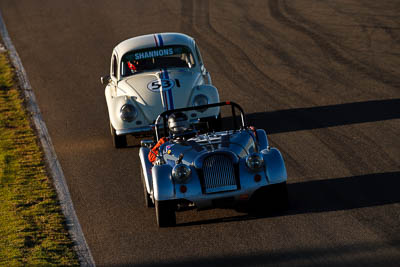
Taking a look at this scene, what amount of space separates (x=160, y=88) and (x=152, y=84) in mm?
235

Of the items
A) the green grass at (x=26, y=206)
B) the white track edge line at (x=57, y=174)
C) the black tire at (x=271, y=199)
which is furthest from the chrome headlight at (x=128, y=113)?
the black tire at (x=271, y=199)

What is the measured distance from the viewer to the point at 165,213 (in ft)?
33.9

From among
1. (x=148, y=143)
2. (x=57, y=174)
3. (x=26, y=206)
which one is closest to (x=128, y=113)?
(x=57, y=174)

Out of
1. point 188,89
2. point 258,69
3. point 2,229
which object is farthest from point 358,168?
point 258,69

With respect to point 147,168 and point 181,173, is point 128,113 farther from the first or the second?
point 181,173

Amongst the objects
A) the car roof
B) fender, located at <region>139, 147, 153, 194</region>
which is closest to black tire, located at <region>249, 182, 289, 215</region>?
fender, located at <region>139, 147, 153, 194</region>

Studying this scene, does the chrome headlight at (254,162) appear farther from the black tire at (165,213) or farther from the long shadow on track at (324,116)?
the long shadow on track at (324,116)

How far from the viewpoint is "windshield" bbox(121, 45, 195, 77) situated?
1499 centimetres

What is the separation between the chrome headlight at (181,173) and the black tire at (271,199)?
951mm

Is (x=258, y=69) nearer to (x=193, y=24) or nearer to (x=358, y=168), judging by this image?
(x=193, y=24)

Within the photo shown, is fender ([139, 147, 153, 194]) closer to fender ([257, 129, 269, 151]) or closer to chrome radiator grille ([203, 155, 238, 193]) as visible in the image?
chrome radiator grille ([203, 155, 238, 193])

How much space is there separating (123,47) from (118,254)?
626 centimetres

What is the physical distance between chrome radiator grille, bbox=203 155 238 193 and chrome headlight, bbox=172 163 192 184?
227mm

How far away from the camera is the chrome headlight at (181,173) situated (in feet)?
33.2
